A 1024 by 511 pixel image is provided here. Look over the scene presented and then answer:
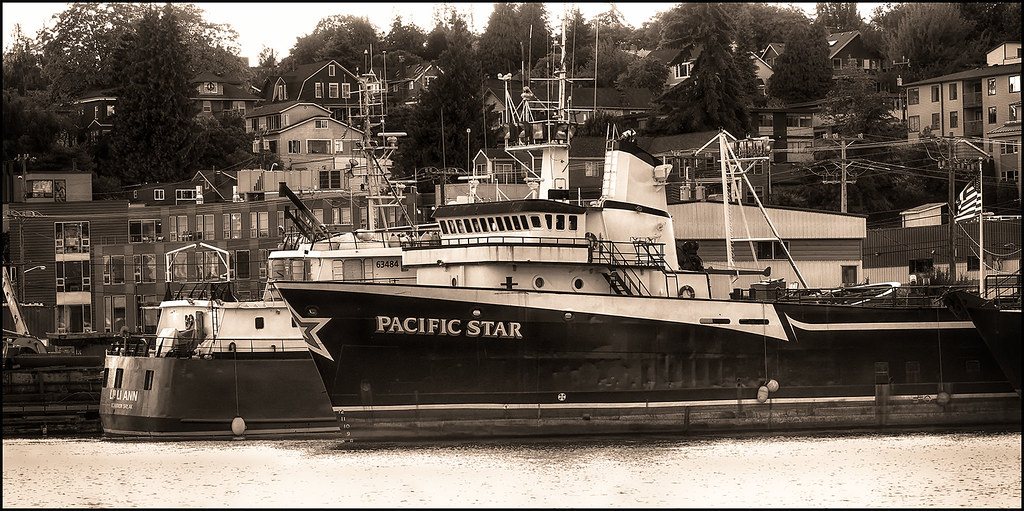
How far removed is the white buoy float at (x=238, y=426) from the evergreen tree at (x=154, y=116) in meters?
52.8

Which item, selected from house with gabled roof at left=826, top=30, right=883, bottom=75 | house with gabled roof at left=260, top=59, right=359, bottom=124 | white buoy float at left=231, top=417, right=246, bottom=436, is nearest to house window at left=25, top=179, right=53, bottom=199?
white buoy float at left=231, top=417, right=246, bottom=436

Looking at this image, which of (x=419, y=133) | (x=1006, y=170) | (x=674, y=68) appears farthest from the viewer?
(x=674, y=68)

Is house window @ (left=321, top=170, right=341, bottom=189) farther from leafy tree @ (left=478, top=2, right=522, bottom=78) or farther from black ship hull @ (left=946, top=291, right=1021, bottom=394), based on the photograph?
leafy tree @ (left=478, top=2, right=522, bottom=78)

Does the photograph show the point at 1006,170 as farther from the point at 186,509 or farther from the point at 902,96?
the point at 186,509

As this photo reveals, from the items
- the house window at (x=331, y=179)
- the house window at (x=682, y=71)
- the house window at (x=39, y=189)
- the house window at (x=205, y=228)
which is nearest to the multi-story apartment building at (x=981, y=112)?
the house window at (x=682, y=71)

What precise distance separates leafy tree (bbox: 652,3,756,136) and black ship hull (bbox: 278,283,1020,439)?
1910 inches

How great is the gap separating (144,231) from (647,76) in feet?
184

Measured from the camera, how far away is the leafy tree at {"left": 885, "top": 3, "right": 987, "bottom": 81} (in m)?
110

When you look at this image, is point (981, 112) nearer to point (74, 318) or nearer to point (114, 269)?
point (114, 269)

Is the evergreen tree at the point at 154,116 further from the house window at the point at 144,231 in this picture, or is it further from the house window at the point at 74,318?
the house window at the point at 74,318

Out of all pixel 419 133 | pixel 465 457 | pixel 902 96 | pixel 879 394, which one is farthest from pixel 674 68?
pixel 465 457

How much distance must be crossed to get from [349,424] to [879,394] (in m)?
18.1

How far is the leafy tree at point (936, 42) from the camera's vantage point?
4333 inches

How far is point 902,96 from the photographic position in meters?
114
